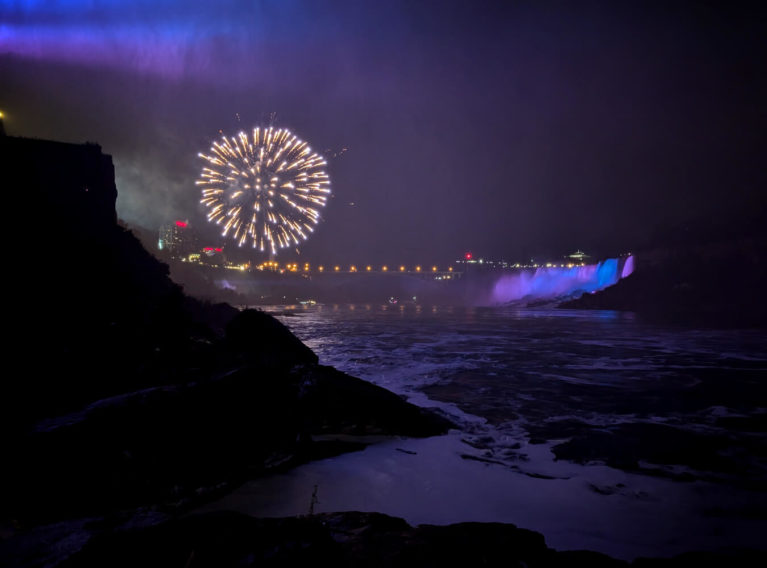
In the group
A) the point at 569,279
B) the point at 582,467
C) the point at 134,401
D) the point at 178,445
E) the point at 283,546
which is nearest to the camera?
the point at 283,546

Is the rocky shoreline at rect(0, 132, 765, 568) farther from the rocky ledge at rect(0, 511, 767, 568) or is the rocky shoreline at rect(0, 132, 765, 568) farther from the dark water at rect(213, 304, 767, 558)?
the dark water at rect(213, 304, 767, 558)

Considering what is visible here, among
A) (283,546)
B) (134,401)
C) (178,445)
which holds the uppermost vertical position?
(134,401)

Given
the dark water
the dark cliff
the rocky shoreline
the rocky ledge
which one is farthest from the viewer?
the dark water

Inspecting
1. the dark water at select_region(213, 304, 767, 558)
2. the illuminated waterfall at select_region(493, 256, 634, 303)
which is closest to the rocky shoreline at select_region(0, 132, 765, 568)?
the dark water at select_region(213, 304, 767, 558)

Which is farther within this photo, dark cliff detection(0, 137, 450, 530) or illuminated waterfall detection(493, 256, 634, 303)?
illuminated waterfall detection(493, 256, 634, 303)

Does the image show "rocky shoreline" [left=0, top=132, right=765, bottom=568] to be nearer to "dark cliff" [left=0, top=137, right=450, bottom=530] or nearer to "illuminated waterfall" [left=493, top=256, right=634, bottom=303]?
"dark cliff" [left=0, top=137, right=450, bottom=530]

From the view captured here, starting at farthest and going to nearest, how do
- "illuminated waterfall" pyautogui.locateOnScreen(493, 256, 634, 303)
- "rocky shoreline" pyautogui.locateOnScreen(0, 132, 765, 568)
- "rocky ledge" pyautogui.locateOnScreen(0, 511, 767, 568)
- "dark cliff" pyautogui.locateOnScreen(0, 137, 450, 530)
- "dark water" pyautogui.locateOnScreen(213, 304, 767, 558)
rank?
"illuminated waterfall" pyautogui.locateOnScreen(493, 256, 634, 303)
"dark water" pyautogui.locateOnScreen(213, 304, 767, 558)
"dark cliff" pyautogui.locateOnScreen(0, 137, 450, 530)
"rocky shoreline" pyautogui.locateOnScreen(0, 132, 765, 568)
"rocky ledge" pyautogui.locateOnScreen(0, 511, 767, 568)

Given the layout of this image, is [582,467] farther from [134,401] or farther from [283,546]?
[134,401]

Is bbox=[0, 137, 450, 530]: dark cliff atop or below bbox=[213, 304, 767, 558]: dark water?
atop

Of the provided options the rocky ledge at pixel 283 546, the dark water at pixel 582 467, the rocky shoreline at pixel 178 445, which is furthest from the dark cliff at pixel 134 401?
the rocky ledge at pixel 283 546

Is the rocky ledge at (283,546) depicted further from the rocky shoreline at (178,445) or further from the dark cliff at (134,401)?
the dark cliff at (134,401)

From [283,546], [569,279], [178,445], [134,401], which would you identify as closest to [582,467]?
[283,546]

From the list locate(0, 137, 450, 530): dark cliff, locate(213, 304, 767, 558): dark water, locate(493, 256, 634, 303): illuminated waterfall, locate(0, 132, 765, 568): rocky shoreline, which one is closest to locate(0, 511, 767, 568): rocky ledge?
locate(0, 132, 765, 568): rocky shoreline

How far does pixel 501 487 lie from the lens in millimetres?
5926
